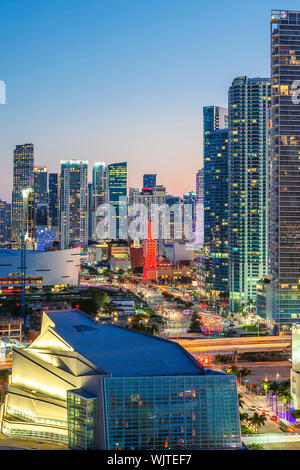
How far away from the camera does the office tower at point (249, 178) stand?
56031 millimetres

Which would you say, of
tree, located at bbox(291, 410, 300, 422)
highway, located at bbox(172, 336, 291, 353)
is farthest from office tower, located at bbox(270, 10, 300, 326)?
tree, located at bbox(291, 410, 300, 422)

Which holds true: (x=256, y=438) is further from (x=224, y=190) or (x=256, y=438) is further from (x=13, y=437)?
(x=224, y=190)

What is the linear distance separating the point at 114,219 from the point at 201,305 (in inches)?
3127

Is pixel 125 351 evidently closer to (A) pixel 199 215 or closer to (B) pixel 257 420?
(B) pixel 257 420

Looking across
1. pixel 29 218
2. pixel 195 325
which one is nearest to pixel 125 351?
pixel 195 325

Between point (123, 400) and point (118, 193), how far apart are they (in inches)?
5056

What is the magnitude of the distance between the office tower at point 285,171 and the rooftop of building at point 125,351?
19373mm

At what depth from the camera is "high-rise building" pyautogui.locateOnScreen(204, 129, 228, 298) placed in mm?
63812

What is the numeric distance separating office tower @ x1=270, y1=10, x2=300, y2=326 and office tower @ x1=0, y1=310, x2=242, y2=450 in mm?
21526

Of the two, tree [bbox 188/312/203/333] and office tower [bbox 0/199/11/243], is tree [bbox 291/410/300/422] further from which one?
office tower [bbox 0/199/11/243]

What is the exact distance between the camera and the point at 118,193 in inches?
5763

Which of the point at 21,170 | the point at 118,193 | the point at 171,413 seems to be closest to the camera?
the point at 171,413

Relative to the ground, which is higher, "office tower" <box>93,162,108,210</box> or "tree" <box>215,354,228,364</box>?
"office tower" <box>93,162,108,210</box>

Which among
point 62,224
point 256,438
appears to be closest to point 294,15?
point 256,438
